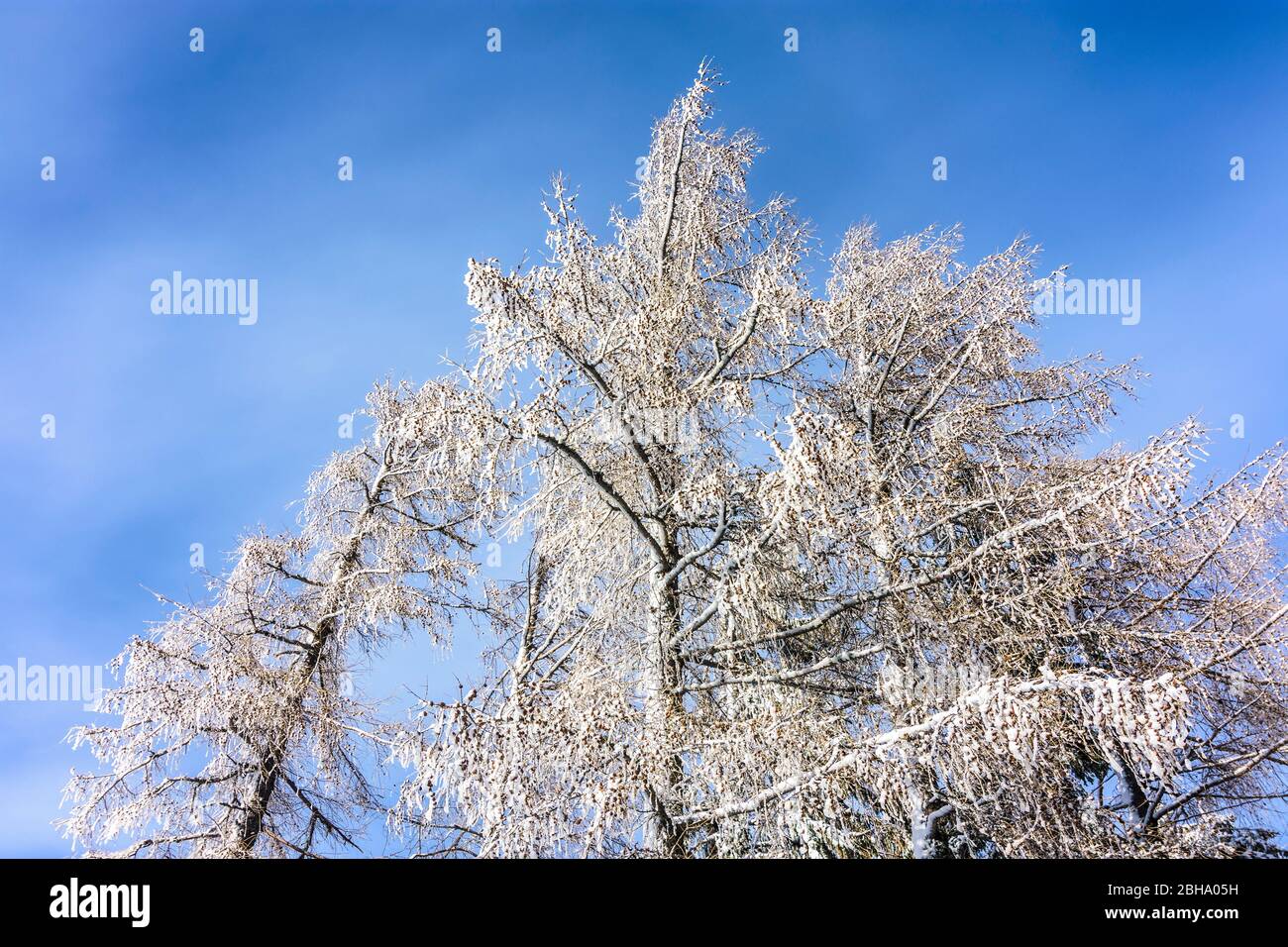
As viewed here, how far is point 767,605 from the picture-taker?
676 centimetres

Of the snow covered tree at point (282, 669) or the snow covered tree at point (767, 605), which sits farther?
the snow covered tree at point (282, 669)

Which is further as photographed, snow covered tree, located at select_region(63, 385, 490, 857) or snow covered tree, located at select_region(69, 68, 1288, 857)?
snow covered tree, located at select_region(63, 385, 490, 857)

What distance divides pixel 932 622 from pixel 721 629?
2058 mm

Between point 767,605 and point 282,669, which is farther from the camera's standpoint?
point 282,669

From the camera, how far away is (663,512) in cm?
771

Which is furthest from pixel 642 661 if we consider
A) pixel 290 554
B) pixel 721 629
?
pixel 290 554

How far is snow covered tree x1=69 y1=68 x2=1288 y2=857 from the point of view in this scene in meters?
5.60

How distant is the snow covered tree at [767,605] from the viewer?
5.60 meters
